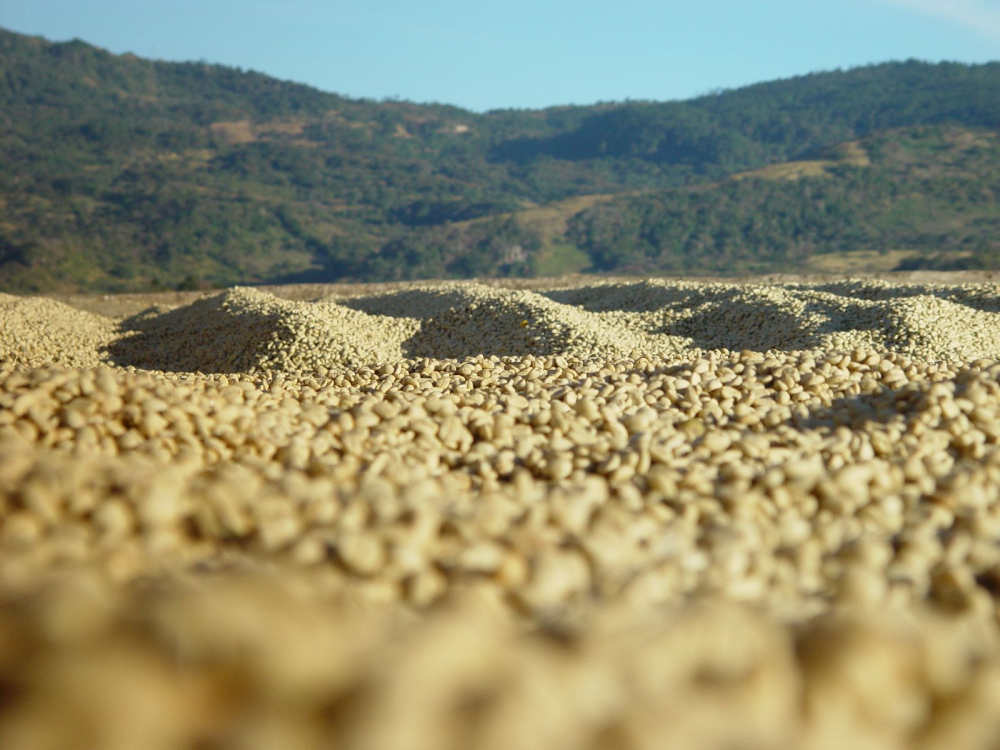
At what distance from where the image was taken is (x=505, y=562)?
3.32 ft

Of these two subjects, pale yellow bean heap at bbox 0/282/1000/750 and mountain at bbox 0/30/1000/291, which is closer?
pale yellow bean heap at bbox 0/282/1000/750

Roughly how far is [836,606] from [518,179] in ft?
300

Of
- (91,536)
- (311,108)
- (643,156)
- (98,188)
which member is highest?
(311,108)

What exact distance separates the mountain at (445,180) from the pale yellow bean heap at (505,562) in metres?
18.5

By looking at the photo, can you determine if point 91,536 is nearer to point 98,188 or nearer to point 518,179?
point 98,188

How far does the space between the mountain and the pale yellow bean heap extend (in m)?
18.5

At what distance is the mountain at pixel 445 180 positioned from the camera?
4481 cm

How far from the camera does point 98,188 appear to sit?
5381cm

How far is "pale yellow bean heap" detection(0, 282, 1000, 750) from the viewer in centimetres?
69

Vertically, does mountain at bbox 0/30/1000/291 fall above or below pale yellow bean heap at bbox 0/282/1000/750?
above

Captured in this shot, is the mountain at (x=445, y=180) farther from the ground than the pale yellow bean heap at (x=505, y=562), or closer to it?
farther from the ground

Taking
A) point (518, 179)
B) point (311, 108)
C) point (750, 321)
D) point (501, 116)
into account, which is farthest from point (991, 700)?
point (501, 116)

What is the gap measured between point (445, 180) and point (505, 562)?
271 ft

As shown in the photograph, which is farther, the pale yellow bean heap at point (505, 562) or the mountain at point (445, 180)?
the mountain at point (445, 180)
